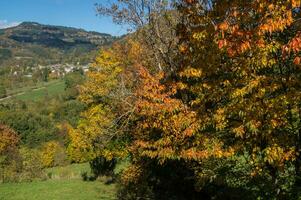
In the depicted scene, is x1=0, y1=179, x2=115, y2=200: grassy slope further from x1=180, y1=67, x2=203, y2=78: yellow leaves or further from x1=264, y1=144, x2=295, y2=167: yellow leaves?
x1=264, y1=144, x2=295, y2=167: yellow leaves

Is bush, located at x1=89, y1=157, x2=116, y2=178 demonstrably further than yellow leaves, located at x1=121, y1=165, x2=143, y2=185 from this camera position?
Yes

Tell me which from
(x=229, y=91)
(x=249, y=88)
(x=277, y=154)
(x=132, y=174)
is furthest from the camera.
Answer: (x=132, y=174)

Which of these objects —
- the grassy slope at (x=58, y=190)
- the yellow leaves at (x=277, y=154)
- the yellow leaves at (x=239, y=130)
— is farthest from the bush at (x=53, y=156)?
the yellow leaves at (x=277, y=154)

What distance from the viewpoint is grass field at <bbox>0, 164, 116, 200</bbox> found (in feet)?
98.4

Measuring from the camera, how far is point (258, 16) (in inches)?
462

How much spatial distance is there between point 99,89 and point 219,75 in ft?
84.5

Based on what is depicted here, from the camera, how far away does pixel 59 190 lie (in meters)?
33.1

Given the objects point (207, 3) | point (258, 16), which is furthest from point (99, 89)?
point (258, 16)

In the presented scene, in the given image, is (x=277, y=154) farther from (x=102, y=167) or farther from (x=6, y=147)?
(x=6, y=147)

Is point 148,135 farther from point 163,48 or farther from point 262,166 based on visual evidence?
point 262,166

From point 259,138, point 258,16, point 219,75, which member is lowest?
point 259,138

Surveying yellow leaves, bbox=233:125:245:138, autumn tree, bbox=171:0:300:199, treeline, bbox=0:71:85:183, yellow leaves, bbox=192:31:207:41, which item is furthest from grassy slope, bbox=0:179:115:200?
yellow leaves, bbox=233:125:245:138

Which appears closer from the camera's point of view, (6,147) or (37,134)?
(6,147)

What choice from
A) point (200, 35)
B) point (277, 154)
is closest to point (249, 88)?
point (277, 154)
